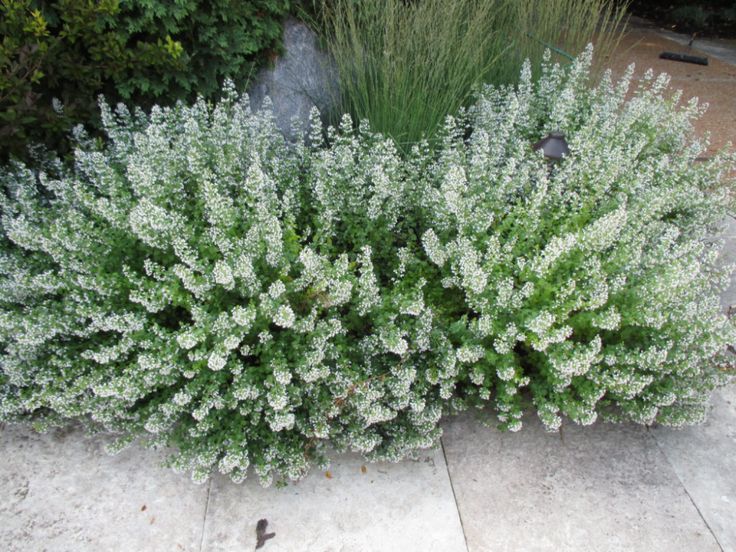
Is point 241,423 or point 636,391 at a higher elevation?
point 636,391

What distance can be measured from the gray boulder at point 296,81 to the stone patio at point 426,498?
2442 millimetres

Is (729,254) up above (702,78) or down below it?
above

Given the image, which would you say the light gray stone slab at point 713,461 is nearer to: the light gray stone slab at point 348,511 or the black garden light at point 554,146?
the light gray stone slab at point 348,511

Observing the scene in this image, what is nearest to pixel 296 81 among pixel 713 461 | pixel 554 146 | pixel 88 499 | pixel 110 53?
pixel 110 53

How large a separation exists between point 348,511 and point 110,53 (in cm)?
248

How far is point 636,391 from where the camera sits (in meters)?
2.12

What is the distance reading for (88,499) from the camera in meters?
2.12

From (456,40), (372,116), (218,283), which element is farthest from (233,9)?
(218,283)

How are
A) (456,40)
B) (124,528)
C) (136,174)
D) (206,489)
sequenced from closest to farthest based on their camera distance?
(124,528) → (206,489) → (136,174) → (456,40)

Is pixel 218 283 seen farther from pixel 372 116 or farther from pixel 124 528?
pixel 372 116

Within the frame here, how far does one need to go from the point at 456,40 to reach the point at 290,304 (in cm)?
239

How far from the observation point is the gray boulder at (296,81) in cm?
395

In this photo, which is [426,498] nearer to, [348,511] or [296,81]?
[348,511]

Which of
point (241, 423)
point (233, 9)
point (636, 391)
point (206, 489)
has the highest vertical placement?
point (233, 9)
